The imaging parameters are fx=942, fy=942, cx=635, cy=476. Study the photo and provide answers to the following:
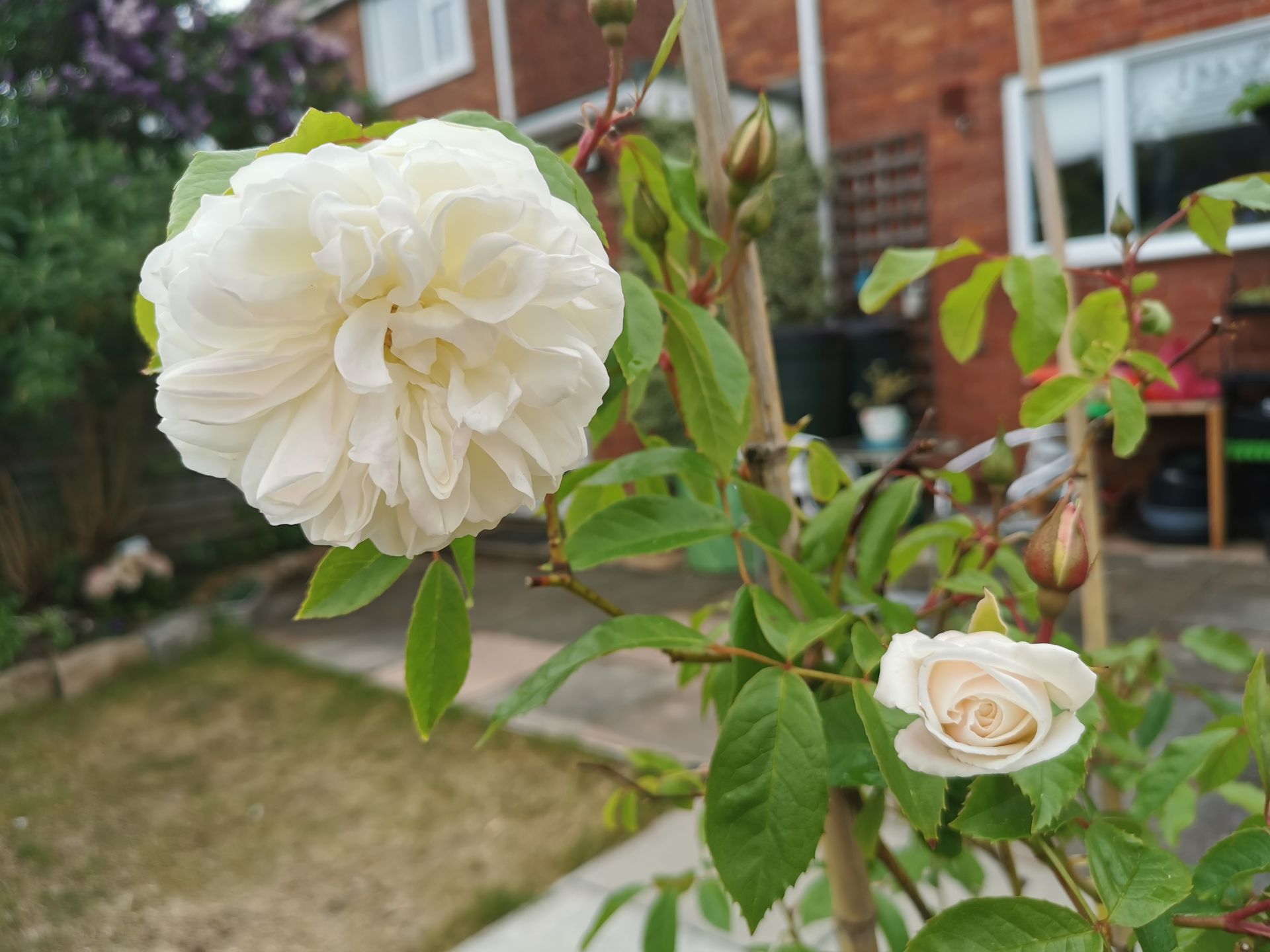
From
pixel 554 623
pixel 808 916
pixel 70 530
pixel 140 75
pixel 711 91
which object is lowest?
pixel 554 623

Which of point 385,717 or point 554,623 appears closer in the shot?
point 385,717

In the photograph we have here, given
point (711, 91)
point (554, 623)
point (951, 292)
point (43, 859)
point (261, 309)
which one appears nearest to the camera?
point (261, 309)

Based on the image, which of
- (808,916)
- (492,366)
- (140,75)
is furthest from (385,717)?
(140,75)

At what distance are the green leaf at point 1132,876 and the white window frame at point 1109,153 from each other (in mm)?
4534

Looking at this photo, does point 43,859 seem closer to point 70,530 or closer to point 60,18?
point 70,530

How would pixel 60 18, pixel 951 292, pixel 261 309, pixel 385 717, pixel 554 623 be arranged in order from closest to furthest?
1. pixel 261 309
2. pixel 951 292
3. pixel 385 717
4. pixel 554 623
5. pixel 60 18

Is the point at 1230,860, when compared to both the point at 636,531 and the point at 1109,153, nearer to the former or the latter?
the point at 636,531

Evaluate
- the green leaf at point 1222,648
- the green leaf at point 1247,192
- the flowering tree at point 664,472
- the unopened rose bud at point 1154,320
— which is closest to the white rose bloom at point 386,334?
the flowering tree at point 664,472

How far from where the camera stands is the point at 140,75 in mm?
5062

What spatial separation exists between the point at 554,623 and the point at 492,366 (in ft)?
13.0

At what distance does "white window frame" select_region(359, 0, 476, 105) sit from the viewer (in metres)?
7.33

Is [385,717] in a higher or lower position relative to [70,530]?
lower

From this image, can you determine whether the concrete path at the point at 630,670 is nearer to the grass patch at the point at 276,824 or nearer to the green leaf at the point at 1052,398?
the grass patch at the point at 276,824

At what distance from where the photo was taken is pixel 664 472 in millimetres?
656
